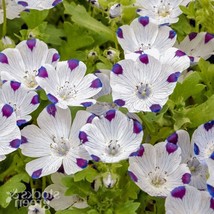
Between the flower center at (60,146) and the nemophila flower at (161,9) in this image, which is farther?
the nemophila flower at (161,9)

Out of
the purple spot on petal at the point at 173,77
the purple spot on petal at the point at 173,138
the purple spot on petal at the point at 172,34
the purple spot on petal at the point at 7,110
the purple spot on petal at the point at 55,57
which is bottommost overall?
the purple spot on petal at the point at 7,110

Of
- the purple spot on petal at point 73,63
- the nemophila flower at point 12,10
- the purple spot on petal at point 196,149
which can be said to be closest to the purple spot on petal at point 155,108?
the purple spot on petal at point 196,149

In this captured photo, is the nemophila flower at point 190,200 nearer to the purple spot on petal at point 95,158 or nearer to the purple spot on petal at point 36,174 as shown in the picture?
the purple spot on petal at point 95,158

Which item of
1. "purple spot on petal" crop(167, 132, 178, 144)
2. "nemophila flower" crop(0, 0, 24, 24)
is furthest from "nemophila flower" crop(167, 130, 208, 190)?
"nemophila flower" crop(0, 0, 24, 24)

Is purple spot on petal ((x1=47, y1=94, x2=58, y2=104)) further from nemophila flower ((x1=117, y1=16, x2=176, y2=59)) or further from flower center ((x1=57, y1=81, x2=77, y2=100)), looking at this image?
nemophila flower ((x1=117, y1=16, x2=176, y2=59))

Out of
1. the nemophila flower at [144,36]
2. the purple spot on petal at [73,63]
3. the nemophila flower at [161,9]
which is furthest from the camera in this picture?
the nemophila flower at [161,9]

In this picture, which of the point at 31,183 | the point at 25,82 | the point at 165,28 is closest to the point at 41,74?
the point at 25,82

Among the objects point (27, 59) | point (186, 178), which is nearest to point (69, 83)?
point (27, 59)

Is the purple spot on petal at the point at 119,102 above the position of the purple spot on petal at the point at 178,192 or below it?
above
